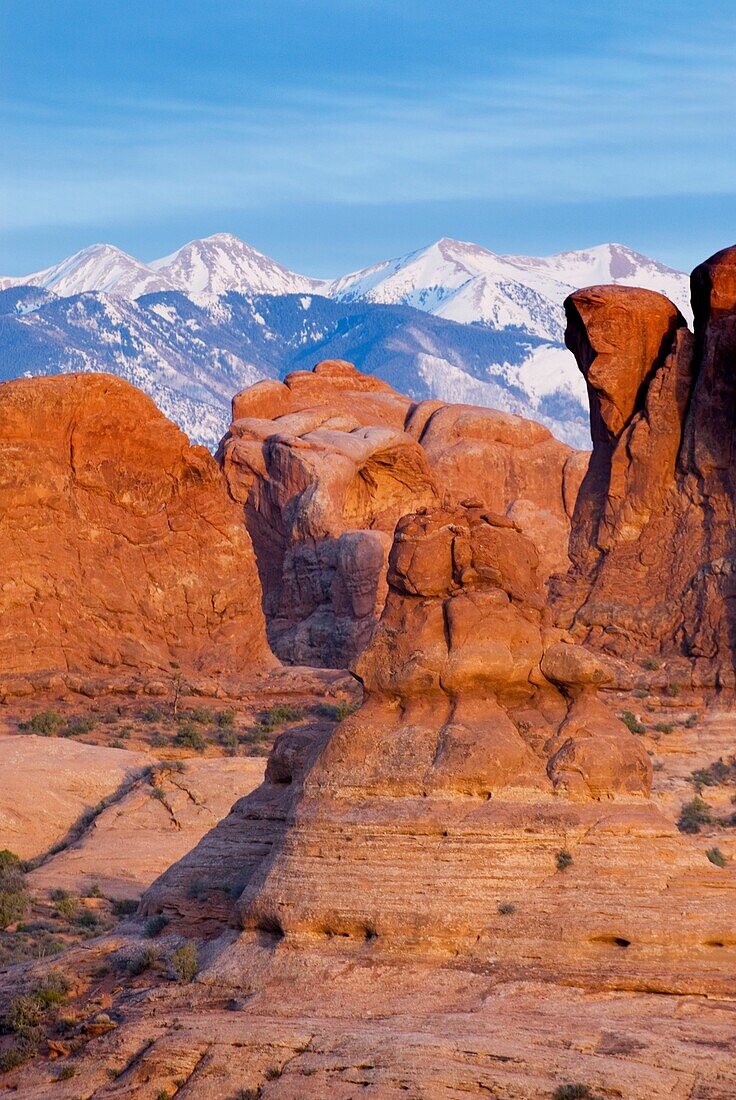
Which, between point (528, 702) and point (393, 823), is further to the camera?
point (528, 702)

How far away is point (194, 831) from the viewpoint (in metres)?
32.8

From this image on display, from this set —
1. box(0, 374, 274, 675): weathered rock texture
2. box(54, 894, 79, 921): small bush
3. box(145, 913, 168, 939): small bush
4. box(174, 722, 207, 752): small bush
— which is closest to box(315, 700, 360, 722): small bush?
box(174, 722, 207, 752): small bush

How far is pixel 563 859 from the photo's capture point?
17.6 meters

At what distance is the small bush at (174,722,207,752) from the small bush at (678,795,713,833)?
1004 centimetres

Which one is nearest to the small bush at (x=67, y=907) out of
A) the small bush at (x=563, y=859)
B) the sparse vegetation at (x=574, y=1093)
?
the small bush at (x=563, y=859)

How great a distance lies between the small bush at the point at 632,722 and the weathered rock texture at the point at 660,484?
262 cm

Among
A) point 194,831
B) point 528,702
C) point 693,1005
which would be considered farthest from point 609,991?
point 194,831

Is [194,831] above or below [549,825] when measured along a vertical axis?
below

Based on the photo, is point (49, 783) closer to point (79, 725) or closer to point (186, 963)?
point (79, 725)

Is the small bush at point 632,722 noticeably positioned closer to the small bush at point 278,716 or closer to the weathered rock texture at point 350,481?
the small bush at point 278,716

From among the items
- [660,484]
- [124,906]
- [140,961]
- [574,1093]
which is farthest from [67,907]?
[660,484]

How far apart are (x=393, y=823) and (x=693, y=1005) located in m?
3.03

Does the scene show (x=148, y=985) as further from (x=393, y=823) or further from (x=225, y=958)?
(x=393, y=823)

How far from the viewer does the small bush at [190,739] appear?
4131cm
